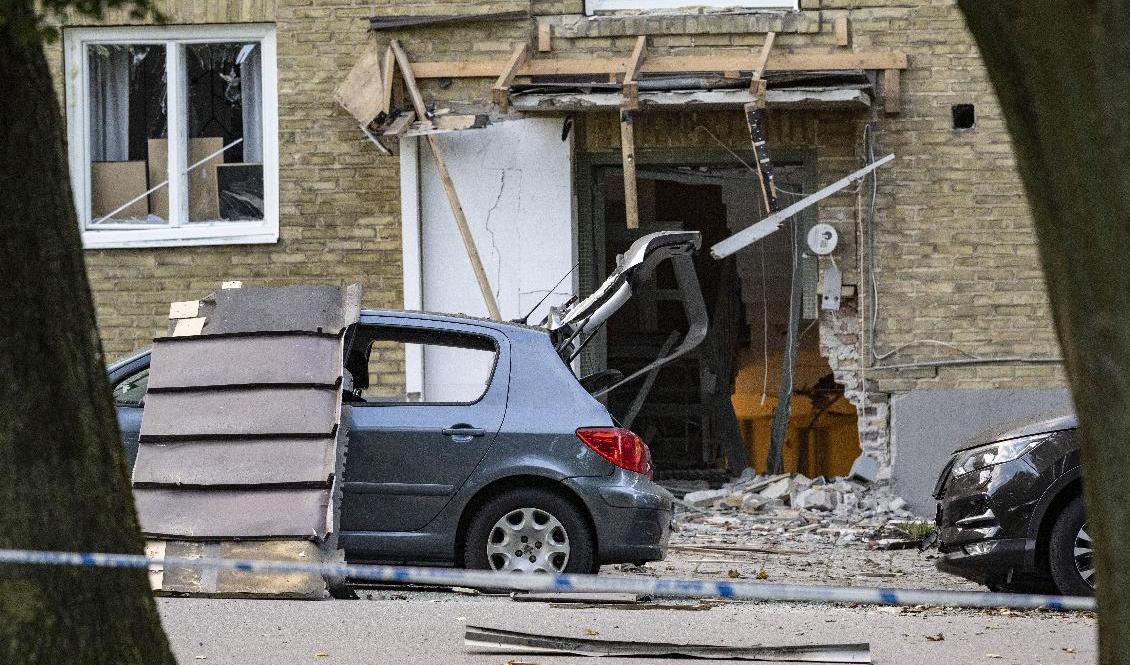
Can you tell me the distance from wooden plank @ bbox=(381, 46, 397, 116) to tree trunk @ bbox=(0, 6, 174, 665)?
9181 mm

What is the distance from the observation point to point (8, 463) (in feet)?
15.3

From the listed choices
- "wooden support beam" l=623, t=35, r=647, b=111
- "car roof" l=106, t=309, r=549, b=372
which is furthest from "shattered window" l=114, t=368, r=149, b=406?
"wooden support beam" l=623, t=35, r=647, b=111

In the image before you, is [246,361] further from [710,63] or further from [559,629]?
[710,63]

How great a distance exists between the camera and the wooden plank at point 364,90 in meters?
14.0

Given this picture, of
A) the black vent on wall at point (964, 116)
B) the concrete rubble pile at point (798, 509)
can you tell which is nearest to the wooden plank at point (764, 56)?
the black vent on wall at point (964, 116)

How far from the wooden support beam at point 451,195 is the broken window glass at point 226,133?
155 centimetres

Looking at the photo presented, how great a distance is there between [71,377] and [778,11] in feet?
34.6

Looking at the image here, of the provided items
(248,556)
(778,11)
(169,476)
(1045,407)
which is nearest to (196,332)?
(169,476)

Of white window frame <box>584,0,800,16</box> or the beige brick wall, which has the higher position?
white window frame <box>584,0,800,16</box>

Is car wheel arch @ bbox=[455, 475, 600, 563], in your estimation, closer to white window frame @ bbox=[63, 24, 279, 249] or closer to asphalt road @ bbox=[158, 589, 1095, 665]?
asphalt road @ bbox=[158, 589, 1095, 665]

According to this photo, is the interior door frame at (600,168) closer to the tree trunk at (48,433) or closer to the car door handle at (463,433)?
the car door handle at (463,433)

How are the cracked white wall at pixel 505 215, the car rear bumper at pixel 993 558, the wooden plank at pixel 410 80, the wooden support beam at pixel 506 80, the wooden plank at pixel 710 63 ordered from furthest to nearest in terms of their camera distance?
the cracked white wall at pixel 505 215
the wooden plank at pixel 410 80
the wooden plank at pixel 710 63
the wooden support beam at pixel 506 80
the car rear bumper at pixel 993 558

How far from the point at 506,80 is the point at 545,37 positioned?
950mm

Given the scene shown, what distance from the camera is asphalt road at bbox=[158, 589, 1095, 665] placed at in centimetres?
707
